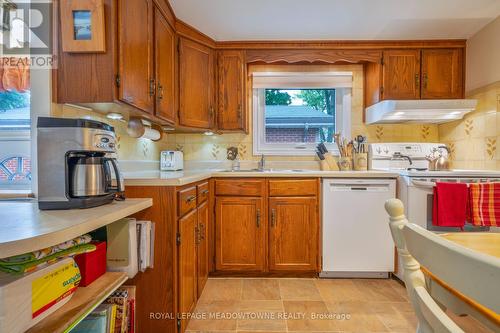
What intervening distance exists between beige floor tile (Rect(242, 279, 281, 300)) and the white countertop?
1.35m

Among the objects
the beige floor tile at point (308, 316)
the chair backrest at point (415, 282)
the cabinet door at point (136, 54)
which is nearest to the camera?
the chair backrest at point (415, 282)

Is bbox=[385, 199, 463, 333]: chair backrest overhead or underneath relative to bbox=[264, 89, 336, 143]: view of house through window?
underneath

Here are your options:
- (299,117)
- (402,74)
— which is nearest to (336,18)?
(402,74)

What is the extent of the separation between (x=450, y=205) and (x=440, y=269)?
1981 mm

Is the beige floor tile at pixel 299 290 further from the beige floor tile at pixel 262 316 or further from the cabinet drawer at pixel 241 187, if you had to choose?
the cabinet drawer at pixel 241 187

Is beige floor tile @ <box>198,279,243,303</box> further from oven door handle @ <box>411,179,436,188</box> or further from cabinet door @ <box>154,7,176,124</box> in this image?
oven door handle @ <box>411,179,436,188</box>

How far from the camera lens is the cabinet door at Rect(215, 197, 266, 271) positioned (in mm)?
2373

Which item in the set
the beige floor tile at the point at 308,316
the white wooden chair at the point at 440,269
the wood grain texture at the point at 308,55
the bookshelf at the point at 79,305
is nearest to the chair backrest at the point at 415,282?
the white wooden chair at the point at 440,269

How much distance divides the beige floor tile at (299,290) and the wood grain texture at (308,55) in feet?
6.74

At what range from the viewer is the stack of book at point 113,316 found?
105 cm

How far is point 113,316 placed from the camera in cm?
114

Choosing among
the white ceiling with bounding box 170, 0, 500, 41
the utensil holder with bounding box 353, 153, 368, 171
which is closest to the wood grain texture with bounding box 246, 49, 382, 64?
the white ceiling with bounding box 170, 0, 500, 41

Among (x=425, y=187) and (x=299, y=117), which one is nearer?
(x=425, y=187)

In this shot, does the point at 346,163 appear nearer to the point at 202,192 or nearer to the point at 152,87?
the point at 202,192
